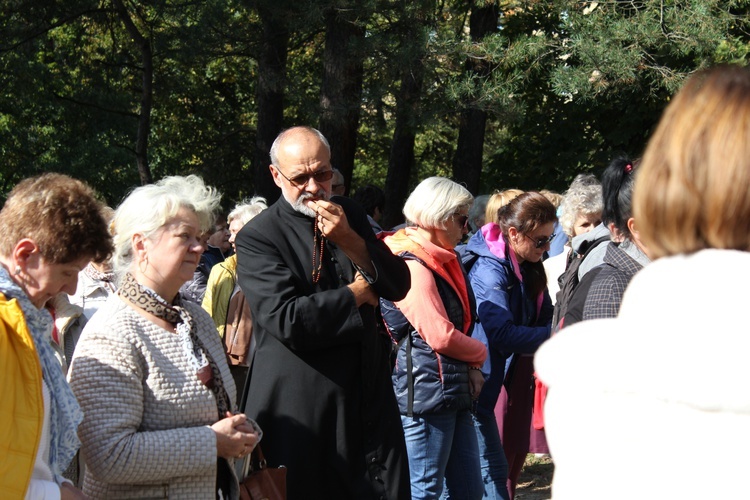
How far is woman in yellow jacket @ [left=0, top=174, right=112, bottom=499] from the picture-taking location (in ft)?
7.78

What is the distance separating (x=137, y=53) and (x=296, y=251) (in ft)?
38.2

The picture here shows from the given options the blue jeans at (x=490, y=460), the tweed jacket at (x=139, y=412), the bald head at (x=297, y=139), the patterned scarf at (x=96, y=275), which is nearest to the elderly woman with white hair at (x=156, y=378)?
the tweed jacket at (x=139, y=412)

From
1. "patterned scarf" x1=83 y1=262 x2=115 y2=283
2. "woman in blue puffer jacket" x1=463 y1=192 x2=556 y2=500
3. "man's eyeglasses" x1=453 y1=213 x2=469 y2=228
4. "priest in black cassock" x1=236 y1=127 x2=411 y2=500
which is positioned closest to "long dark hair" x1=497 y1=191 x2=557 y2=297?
"woman in blue puffer jacket" x1=463 y1=192 x2=556 y2=500

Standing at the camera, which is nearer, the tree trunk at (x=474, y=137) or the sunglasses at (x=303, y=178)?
the sunglasses at (x=303, y=178)

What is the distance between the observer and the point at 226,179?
49.6ft

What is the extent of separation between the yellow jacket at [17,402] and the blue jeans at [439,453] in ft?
8.01

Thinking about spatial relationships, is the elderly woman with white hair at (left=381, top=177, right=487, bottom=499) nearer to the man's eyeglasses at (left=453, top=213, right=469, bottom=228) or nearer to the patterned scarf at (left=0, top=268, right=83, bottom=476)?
the man's eyeglasses at (left=453, top=213, right=469, bottom=228)

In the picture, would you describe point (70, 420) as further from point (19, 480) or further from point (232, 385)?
point (232, 385)

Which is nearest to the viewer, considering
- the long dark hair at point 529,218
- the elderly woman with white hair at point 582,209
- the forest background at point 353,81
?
the long dark hair at point 529,218

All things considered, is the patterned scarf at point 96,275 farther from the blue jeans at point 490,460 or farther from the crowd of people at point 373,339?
the blue jeans at point 490,460

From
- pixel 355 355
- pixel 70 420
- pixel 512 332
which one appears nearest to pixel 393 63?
pixel 512 332

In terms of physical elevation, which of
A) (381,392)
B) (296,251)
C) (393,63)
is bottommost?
(381,392)

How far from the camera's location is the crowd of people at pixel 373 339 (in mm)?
1523

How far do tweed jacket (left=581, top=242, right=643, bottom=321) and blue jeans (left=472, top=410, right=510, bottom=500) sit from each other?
2.14 meters
